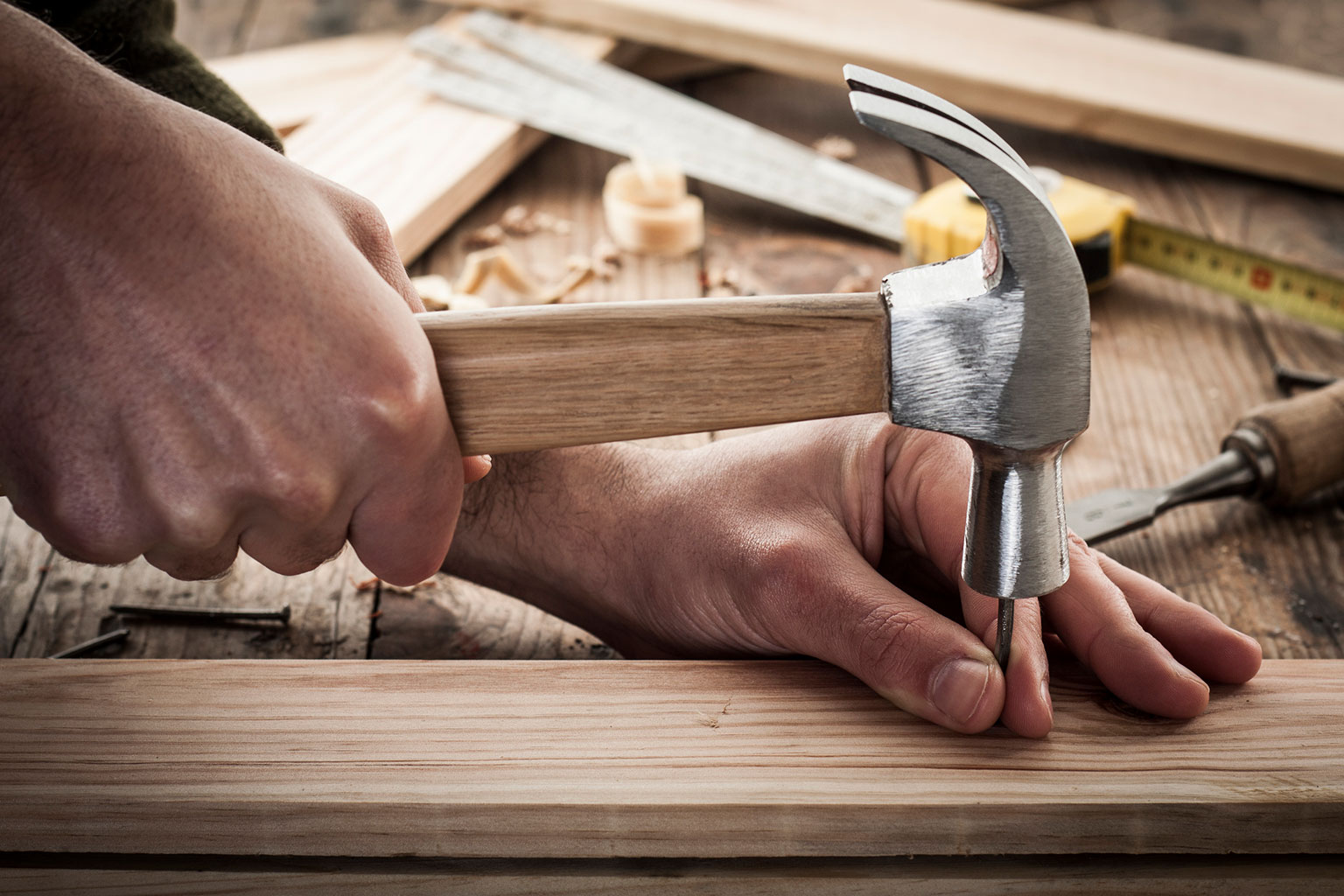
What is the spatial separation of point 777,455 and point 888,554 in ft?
0.47

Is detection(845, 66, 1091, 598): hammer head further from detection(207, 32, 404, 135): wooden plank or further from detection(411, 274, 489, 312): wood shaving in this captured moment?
detection(207, 32, 404, 135): wooden plank

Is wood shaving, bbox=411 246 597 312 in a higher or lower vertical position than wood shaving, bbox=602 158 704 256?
lower

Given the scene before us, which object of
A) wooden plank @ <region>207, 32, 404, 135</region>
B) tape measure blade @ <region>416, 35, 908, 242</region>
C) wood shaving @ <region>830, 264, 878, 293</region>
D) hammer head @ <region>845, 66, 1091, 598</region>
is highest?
hammer head @ <region>845, 66, 1091, 598</region>

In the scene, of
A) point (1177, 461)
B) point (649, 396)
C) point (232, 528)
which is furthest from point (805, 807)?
point (1177, 461)

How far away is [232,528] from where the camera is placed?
81 centimetres

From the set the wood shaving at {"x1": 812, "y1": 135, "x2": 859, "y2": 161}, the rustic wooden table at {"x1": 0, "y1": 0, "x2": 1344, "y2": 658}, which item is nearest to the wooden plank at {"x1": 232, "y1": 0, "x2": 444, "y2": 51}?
the rustic wooden table at {"x1": 0, "y1": 0, "x2": 1344, "y2": 658}

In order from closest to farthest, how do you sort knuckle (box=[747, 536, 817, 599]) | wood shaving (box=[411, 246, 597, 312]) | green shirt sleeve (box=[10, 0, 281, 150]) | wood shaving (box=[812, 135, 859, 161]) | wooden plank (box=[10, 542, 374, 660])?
knuckle (box=[747, 536, 817, 599]) → wooden plank (box=[10, 542, 374, 660]) → green shirt sleeve (box=[10, 0, 281, 150]) → wood shaving (box=[411, 246, 597, 312]) → wood shaving (box=[812, 135, 859, 161])

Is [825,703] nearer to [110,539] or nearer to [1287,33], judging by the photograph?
[110,539]

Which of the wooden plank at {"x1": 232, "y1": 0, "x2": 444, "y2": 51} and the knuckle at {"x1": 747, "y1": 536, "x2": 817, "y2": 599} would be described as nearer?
the knuckle at {"x1": 747, "y1": 536, "x2": 817, "y2": 599}

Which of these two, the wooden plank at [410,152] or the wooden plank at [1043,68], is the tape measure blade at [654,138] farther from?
the wooden plank at [1043,68]

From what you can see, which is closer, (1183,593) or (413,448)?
(413,448)

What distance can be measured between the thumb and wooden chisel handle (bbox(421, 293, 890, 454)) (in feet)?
0.70

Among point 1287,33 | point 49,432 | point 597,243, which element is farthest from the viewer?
point 1287,33

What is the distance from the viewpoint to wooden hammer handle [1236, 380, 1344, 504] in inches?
48.6
